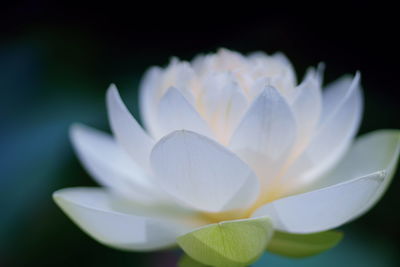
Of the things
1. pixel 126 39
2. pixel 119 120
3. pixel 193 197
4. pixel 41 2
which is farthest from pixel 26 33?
pixel 193 197

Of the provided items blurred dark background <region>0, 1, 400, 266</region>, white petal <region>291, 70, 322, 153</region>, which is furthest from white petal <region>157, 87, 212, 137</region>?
blurred dark background <region>0, 1, 400, 266</region>

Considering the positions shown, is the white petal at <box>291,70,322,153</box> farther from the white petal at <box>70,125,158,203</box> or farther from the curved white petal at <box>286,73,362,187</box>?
the white petal at <box>70,125,158,203</box>

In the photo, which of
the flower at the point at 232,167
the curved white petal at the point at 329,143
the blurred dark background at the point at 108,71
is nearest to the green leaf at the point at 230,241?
the flower at the point at 232,167

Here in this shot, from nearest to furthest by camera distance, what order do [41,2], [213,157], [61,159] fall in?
[213,157] → [61,159] → [41,2]

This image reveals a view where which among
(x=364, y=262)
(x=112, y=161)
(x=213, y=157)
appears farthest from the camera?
(x=364, y=262)

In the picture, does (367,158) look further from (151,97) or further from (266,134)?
(151,97)

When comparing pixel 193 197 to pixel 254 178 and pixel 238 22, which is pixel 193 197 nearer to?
pixel 254 178
